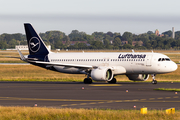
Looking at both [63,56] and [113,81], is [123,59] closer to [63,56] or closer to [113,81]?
[113,81]

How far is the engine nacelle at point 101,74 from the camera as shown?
49406 millimetres

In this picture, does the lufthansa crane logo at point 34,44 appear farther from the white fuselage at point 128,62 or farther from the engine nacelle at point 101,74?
the engine nacelle at point 101,74

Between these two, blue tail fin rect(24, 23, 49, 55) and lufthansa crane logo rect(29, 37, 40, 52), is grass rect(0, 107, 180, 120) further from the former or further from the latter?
lufthansa crane logo rect(29, 37, 40, 52)

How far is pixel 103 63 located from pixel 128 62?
3.81 m

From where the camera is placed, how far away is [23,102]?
93.9 ft

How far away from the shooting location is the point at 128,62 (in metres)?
51.1

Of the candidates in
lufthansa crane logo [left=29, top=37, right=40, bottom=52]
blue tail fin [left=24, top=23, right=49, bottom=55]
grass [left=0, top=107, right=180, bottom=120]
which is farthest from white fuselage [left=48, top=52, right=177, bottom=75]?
grass [left=0, top=107, right=180, bottom=120]

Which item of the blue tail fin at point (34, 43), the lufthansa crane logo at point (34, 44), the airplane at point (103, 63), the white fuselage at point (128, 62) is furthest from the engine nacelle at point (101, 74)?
the lufthansa crane logo at point (34, 44)

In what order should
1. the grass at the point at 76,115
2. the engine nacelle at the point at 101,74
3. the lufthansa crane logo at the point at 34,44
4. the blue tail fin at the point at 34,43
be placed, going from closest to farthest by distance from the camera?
the grass at the point at 76,115, the engine nacelle at the point at 101,74, the blue tail fin at the point at 34,43, the lufthansa crane logo at the point at 34,44

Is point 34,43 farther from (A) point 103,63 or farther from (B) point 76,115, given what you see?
(B) point 76,115

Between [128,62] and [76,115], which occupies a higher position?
[128,62]

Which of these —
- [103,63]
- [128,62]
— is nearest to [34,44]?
[103,63]

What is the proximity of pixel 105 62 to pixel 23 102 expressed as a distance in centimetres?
2551

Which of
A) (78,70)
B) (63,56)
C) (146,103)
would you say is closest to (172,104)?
(146,103)
